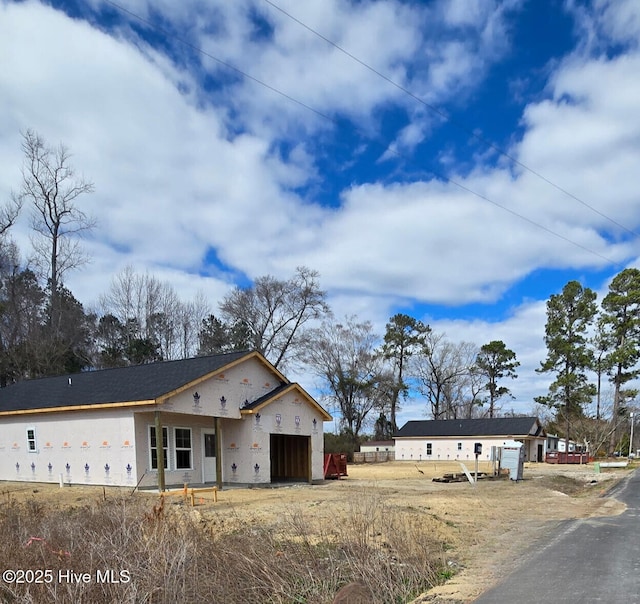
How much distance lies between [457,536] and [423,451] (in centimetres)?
4817

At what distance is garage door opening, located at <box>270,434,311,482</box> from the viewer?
2577 cm

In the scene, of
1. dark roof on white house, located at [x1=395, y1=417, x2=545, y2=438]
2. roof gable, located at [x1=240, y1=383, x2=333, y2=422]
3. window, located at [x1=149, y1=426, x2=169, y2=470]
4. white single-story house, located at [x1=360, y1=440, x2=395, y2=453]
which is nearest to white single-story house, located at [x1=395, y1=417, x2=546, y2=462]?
dark roof on white house, located at [x1=395, y1=417, x2=545, y2=438]

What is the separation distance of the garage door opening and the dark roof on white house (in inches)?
1282

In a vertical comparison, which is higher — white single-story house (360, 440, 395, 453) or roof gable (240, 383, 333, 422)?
roof gable (240, 383, 333, 422)

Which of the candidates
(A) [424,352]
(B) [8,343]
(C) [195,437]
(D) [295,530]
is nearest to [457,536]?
(D) [295,530]

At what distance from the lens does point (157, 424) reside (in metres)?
17.9

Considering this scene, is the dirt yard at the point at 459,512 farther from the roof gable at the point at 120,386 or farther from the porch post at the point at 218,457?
the roof gable at the point at 120,386

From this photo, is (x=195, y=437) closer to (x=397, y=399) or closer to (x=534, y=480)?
(x=534, y=480)

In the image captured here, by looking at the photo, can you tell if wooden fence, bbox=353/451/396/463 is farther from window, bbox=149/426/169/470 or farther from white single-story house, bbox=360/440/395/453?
window, bbox=149/426/169/470

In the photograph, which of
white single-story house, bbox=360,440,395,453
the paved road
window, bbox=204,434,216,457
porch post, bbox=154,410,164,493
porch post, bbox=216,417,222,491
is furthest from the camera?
white single-story house, bbox=360,440,395,453

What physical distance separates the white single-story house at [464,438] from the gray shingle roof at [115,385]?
38530 millimetres

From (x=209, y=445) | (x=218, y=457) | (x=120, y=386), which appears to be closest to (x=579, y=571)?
(x=218, y=457)

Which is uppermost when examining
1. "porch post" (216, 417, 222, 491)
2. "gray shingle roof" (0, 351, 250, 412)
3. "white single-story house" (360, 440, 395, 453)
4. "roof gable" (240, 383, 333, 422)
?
"gray shingle roof" (0, 351, 250, 412)

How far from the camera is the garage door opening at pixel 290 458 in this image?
25766 mm
